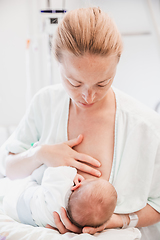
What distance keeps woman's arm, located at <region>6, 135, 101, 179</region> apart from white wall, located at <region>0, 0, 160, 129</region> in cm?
110

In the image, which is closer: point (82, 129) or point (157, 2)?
point (82, 129)

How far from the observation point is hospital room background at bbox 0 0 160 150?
7.21ft

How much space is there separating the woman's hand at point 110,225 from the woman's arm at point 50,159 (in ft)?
0.69

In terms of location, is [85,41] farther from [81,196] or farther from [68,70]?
[81,196]

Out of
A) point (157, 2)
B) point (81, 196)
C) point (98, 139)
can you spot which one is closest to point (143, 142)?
point (98, 139)

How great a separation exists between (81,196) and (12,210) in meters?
0.42

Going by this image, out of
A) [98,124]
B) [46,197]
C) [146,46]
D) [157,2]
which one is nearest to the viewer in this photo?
[46,197]

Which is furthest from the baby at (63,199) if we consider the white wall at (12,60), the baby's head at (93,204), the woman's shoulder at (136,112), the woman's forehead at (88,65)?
the white wall at (12,60)

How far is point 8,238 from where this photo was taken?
101cm

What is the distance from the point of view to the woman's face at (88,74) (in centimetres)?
99

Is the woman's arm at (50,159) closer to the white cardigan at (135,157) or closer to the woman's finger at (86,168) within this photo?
the woman's finger at (86,168)

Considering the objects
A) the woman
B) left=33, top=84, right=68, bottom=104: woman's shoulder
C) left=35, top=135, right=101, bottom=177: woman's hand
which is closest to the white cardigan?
the woman

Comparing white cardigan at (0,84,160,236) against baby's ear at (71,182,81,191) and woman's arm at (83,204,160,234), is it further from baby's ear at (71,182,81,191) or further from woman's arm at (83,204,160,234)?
baby's ear at (71,182,81,191)

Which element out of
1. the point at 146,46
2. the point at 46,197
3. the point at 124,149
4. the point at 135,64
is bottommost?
the point at 46,197
